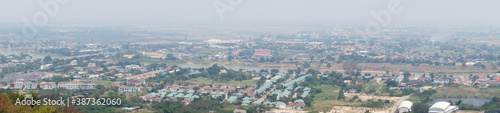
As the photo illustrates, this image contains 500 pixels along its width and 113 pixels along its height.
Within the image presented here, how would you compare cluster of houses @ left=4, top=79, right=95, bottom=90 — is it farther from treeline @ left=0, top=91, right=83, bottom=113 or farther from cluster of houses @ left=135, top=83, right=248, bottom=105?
treeline @ left=0, top=91, right=83, bottom=113

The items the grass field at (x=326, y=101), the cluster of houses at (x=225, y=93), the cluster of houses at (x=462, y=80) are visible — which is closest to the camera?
the grass field at (x=326, y=101)

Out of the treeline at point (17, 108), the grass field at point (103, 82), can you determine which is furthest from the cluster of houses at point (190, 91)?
the treeline at point (17, 108)

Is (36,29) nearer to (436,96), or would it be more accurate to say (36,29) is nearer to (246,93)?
(246,93)

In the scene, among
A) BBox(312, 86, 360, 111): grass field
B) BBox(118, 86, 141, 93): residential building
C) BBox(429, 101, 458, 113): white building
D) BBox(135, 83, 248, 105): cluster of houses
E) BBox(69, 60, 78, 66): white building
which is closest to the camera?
BBox(429, 101, 458, 113): white building

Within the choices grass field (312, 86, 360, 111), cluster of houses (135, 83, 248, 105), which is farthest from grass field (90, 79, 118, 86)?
grass field (312, 86, 360, 111)

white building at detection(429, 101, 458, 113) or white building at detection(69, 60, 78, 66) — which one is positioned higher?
white building at detection(69, 60, 78, 66)

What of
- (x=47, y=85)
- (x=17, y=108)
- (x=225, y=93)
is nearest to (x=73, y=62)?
(x=47, y=85)

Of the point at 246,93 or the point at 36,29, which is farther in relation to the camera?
the point at 36,29

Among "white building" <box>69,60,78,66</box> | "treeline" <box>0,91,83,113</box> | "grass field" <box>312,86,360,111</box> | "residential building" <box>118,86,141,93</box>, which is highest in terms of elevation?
"treeline" <box>0,91,83,113</box>

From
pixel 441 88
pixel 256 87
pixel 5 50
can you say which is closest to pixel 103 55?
pixel 5 50

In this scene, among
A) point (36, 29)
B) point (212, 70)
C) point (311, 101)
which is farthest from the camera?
point (36, 29)

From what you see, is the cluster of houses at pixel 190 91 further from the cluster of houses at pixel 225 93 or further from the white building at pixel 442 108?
the white building at pixel 442 108
